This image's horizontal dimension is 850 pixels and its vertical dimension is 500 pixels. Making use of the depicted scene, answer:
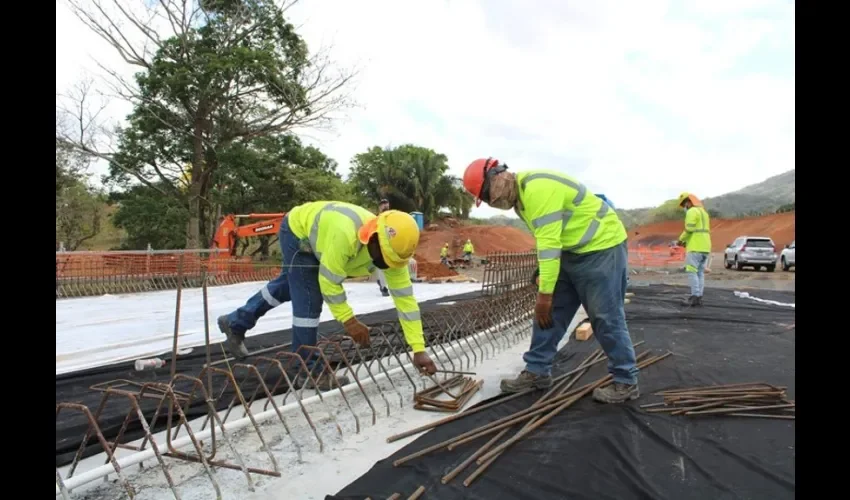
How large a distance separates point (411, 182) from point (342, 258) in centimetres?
3316

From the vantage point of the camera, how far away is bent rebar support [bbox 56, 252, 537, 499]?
7.75 ft

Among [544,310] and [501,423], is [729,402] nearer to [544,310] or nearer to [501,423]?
[544,310]

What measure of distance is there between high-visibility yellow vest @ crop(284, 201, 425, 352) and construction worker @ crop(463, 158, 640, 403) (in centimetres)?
84

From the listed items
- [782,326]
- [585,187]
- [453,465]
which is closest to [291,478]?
[453,465]

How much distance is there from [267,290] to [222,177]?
56.0ft

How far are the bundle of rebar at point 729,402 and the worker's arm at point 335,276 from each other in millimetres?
2073

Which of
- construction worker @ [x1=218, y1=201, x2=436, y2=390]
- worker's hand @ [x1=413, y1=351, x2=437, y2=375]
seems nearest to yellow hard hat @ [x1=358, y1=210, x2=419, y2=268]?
construction worker @ [x1=218, y1=201, x2=436, y2=390]

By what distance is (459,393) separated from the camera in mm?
3771

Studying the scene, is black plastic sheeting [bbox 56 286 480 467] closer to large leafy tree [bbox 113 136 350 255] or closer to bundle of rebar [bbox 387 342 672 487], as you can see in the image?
bundle of rebar [bbox 387 342 672 487]

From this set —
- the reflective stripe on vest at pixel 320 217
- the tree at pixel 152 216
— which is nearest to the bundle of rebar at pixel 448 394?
the reflective stripe on vest at pixel 320 217

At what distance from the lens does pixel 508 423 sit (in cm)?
296

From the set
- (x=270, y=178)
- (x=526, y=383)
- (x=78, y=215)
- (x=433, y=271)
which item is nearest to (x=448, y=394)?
(x=526, y=383)

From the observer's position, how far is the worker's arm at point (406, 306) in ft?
12.1
